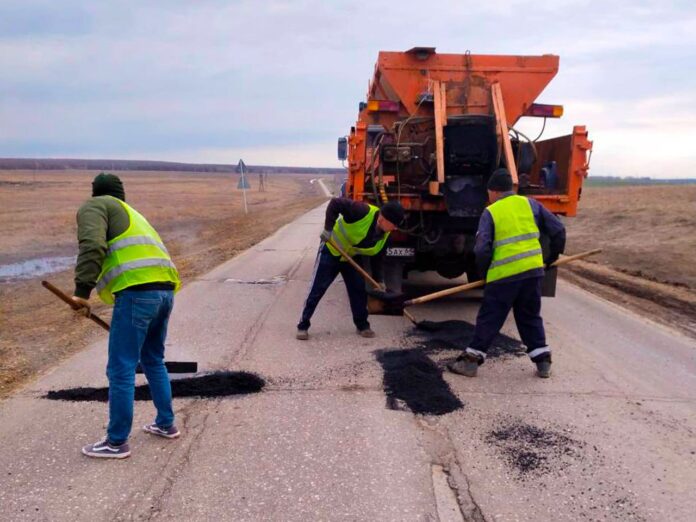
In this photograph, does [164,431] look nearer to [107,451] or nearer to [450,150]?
[107,451]

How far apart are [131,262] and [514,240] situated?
3.01 meters

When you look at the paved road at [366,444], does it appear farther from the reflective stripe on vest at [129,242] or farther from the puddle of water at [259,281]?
the puddle of water at [259,281]

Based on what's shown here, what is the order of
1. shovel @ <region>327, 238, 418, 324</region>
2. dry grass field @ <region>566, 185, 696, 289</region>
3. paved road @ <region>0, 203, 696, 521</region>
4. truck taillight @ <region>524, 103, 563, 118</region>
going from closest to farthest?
1. paved road @ <region>0, 203, 696, 521</region>
2. shovel @ <region>327, 238, 418, 324</region>
3. truck taillight @ <region>524, 103, 563, 118</region>
4. dry grass field @ <region>566, 185, 696, 289</region>

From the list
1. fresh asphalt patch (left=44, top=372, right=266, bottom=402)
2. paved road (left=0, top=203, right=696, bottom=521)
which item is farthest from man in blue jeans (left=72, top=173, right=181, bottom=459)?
fresh asphalt patch (left=44, top=372, right=266, bottom=402)

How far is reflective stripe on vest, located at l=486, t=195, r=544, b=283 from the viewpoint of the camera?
205 inches

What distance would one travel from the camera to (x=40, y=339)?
6688mm

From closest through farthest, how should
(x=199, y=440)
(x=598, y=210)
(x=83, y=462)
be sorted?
1. (x=83, y=462)
2. (x=199, y=440)
3. (x=598, y=210)

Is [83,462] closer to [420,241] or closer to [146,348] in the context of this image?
[146,348]

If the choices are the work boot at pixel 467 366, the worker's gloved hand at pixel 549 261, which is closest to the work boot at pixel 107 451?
the work boot at pixel 467 366

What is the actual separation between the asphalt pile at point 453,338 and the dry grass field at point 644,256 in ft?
7.89

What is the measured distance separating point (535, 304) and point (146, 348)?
3147mm

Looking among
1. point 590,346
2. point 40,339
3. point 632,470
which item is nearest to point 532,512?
point 632,470

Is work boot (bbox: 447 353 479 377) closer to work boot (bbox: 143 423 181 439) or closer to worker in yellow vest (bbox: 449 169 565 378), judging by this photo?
worker in yellow vest (bbox: 449 169 565 378)

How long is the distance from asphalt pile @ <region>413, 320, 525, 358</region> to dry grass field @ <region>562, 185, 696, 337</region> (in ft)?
7.89
